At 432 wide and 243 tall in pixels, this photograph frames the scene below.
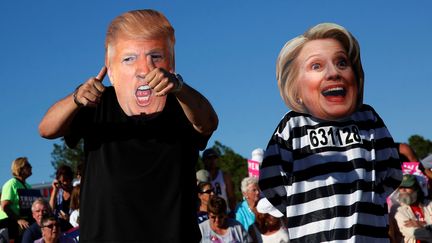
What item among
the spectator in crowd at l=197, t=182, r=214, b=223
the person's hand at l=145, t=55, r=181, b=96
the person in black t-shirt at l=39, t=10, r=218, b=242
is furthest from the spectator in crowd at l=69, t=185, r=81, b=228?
the person's hand at l=145, t=55, r=181, b=96

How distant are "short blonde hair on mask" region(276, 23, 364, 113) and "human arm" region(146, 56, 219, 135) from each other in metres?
0.79

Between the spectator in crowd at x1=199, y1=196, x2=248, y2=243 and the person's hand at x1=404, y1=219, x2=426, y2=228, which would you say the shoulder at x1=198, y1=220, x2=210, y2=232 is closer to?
the spectator in crowd at x1=199, y1=196, x2=248, y2=243

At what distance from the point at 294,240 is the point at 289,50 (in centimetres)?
109

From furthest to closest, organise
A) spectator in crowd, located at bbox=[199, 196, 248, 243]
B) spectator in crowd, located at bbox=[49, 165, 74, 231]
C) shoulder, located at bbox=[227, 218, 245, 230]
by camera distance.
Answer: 1. spectator in crowd, located at bbox=[49, 165, 74, 231]
2. shoulder, located at bbox=[227, 218, 245, 230]
3. spectator in crowd, located at bbox=[199, 196, 248, 243]

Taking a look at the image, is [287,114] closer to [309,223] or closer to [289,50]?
[289,50]

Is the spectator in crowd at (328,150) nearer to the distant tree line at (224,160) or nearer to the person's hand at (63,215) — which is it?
the person's hand at (63,215)

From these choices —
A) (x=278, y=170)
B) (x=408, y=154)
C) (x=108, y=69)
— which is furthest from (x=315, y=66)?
(x=408, y=154)

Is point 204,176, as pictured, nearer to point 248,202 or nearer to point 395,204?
point 248,202

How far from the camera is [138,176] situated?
129 inches

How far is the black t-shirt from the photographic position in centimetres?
325

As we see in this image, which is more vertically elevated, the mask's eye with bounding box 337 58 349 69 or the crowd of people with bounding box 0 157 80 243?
the mask's eye with bounding box 337 58 349 69

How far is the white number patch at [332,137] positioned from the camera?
3.91m

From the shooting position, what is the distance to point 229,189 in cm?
938

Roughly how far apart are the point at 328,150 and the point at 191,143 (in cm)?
87
